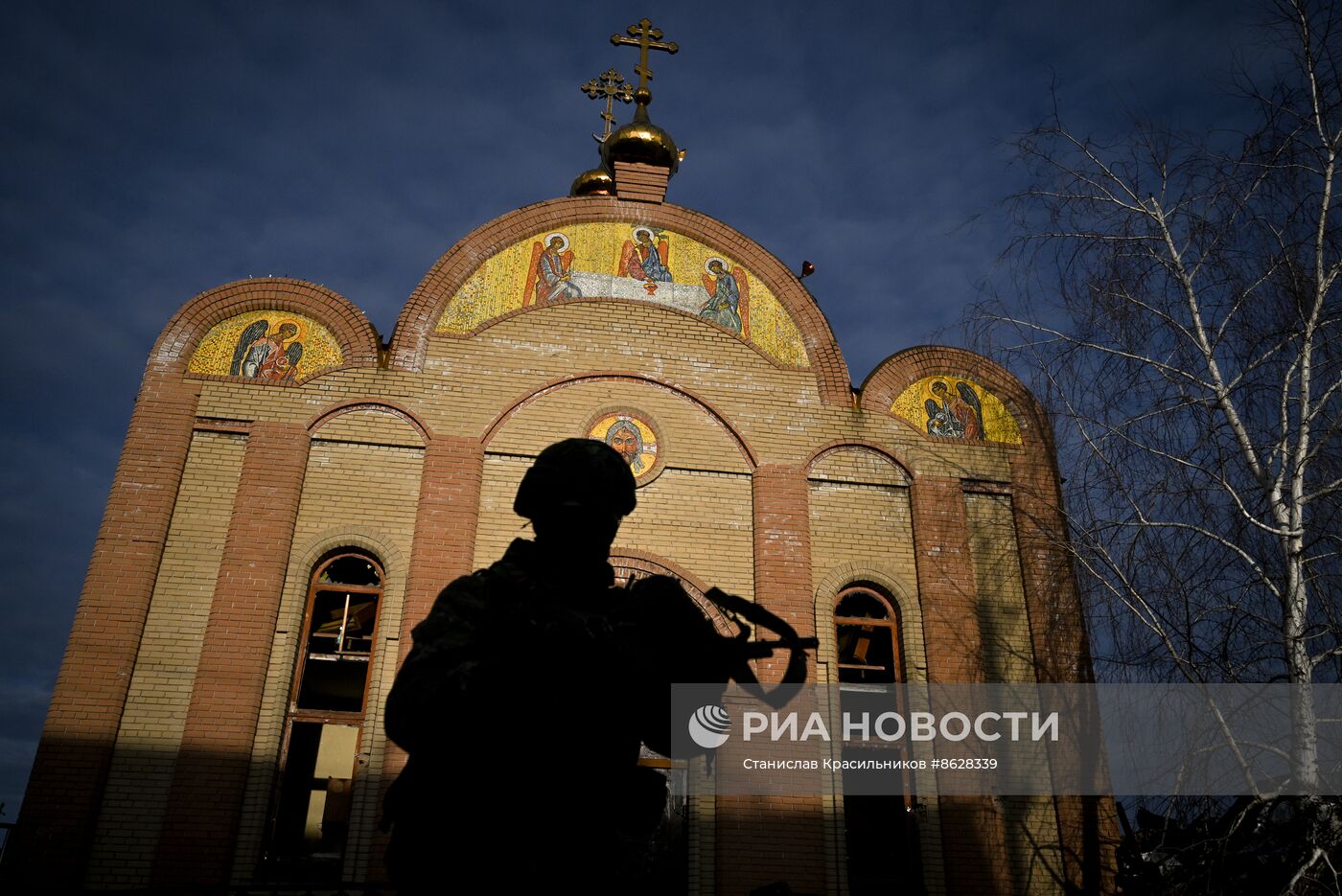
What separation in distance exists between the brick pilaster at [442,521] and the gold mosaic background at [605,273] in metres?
1.47

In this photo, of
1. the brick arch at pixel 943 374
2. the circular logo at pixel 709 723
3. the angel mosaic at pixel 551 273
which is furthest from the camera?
the brick arch at pixel 943 374

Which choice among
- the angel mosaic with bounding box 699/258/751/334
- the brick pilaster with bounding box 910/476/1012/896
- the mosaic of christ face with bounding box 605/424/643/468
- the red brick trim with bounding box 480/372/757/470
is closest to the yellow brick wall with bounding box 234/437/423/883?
the red brick trim with bounding box 480/372/757/470

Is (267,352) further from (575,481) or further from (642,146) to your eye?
(575,481)

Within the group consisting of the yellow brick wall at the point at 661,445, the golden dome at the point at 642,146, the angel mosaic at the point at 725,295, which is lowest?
the yellow brick wall at the point at 661,445

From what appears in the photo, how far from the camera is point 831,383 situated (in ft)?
36.1

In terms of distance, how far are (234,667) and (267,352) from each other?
10.8ft

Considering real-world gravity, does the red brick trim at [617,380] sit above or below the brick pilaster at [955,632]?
above

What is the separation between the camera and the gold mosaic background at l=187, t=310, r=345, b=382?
10.2 m

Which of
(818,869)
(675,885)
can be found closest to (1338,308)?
(818,869)

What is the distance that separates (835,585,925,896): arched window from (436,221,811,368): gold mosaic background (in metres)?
2.79

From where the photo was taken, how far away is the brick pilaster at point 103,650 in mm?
7980

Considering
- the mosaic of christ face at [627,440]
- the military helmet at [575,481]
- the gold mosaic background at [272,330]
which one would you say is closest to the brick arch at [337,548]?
the gold mosaic background at [272,330]

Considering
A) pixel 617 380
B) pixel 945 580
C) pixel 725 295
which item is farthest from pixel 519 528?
pixel 945 580

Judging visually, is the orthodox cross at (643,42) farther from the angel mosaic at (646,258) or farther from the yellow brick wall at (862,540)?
the yellow brick wall at (862,540)
